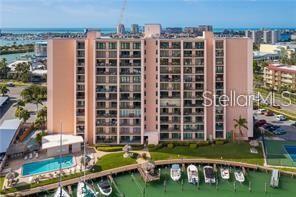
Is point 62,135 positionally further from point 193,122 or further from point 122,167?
point 193,122

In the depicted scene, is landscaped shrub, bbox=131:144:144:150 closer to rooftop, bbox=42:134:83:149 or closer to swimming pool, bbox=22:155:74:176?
rooftop, bbox=42:134:83:149

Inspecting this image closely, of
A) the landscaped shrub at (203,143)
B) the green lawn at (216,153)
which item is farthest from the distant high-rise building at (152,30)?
the green lawn at (216,153)

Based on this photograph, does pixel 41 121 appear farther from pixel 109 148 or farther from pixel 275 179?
pixel 275 179

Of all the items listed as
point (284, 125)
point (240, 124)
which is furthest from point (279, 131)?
point (240, 124)

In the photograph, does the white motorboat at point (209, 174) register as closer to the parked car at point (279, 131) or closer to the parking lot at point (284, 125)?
the parking lot at point (284, 125)

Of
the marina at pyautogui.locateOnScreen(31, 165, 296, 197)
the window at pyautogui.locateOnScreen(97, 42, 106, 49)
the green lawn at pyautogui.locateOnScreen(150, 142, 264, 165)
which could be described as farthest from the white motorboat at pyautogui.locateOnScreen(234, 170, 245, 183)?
the window at pyautogui.locateOnScreen(97, 42, 106, 49)

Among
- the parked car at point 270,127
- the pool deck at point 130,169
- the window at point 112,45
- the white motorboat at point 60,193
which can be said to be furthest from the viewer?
the parked car at point 270,127

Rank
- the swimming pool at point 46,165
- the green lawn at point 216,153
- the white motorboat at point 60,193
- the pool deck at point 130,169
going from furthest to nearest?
the green lawn at point 216,153, the swimming pool at point 46,165, the pool deck at point 130,169, the white motorboat at point 60,193
